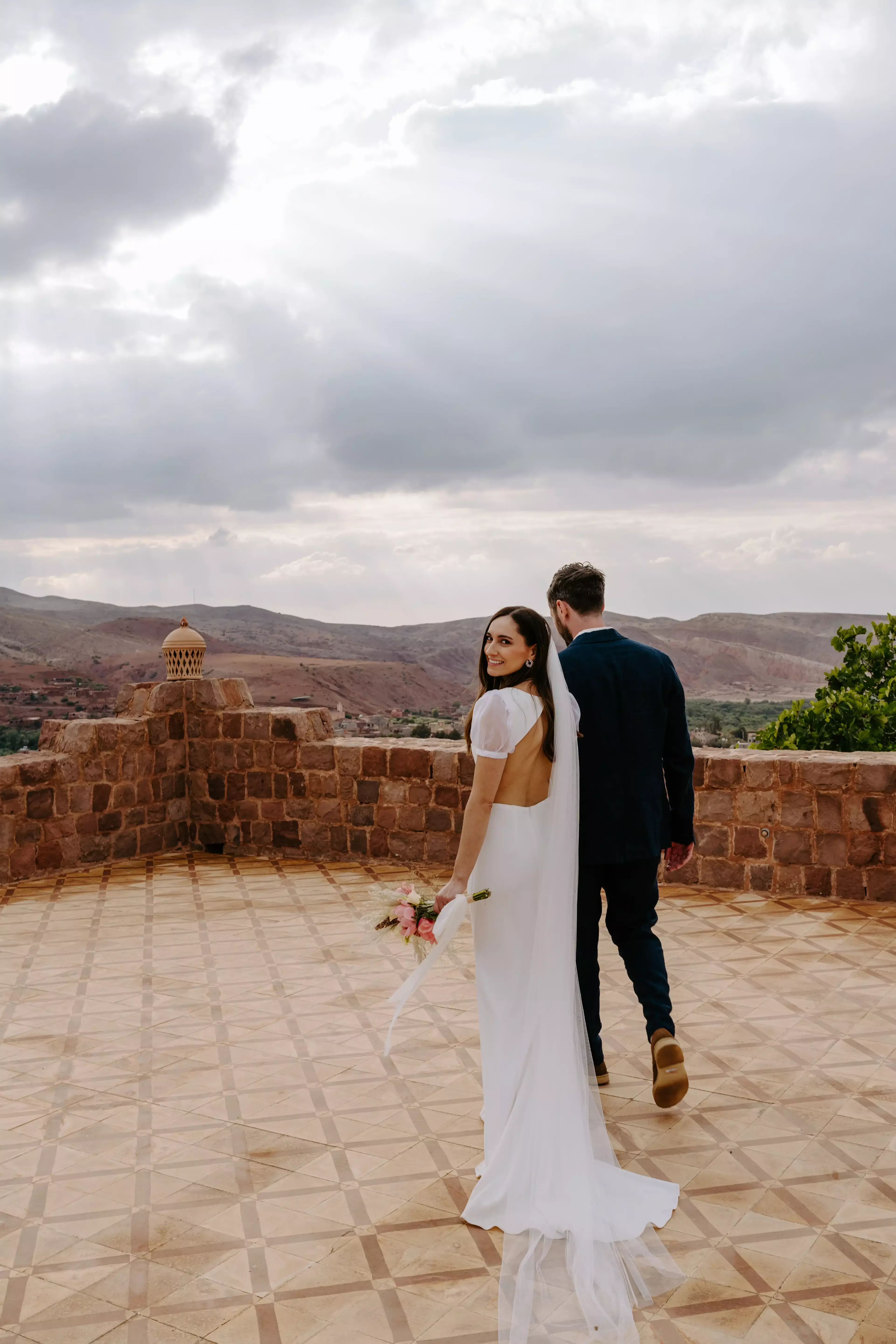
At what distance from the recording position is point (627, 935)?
383 cm

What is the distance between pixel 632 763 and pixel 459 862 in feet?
2.66

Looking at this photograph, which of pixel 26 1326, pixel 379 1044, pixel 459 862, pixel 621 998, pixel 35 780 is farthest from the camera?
pixel 35 780

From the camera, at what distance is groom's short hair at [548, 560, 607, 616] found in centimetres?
378

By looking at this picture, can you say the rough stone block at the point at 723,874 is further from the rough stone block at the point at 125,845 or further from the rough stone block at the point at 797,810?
the rough stone block at the point at 125,845

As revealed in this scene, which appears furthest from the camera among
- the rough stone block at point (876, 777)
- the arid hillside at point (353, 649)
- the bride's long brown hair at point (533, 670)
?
the arid hillside at point (353, 649)

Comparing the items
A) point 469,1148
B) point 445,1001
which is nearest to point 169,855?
point 445,1001

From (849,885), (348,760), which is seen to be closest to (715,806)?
(849,885)

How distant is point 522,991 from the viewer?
3.18 m

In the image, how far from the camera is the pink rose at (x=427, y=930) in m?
3.13

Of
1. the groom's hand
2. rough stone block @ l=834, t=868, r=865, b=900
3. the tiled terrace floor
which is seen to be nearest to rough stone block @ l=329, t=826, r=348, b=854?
the tiled terrace floor

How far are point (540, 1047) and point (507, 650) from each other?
114 centimetres

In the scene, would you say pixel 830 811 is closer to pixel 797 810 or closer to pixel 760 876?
pixel 797 810

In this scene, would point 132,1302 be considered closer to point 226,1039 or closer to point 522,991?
point 522,991

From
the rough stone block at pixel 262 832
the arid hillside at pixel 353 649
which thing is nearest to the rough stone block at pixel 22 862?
the rough stone block at pixel 262 832
